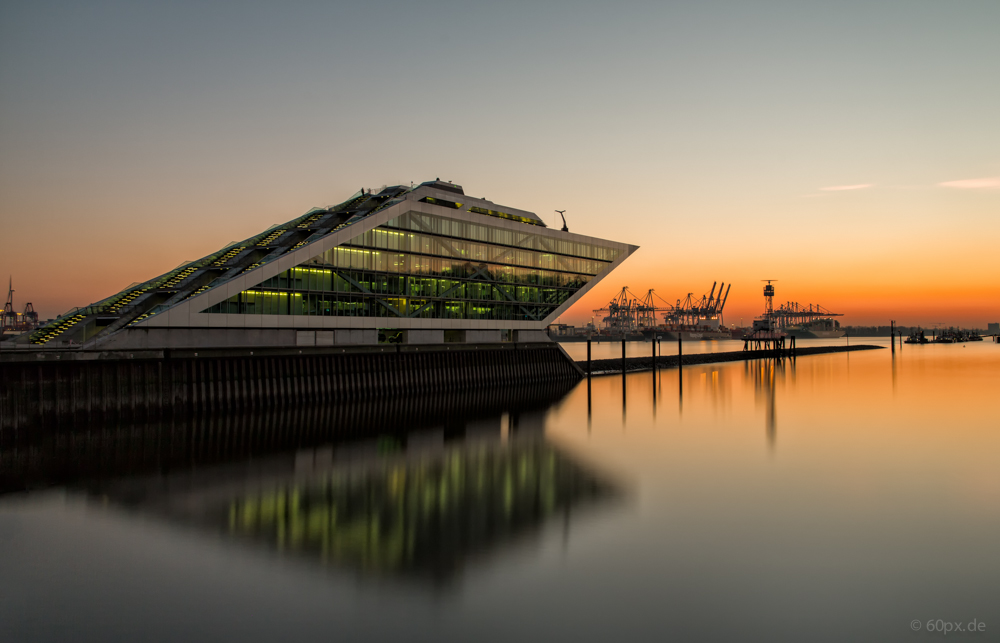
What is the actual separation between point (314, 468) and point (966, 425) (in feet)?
135

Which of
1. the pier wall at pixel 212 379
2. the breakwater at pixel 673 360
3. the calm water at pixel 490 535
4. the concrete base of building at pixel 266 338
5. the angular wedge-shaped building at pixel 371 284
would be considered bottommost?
the breakwater at pixel 673 360

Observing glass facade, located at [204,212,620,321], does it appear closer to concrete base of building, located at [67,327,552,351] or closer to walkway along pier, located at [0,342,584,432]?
concrete base of building, located at [67,327,552,351]

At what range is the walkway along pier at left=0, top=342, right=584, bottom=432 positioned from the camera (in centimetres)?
3112

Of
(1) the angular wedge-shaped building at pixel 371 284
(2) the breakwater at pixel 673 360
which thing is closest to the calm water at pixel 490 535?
(1) the angular wedge-shaped building at pixel 371 284

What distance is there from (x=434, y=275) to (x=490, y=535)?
3972 centimetres

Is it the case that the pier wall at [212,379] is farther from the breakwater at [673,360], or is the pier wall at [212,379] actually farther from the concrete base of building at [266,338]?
the breakwater at [673,360]

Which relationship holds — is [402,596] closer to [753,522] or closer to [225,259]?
[753,522]

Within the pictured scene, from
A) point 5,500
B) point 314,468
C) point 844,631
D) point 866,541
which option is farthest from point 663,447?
point 5,500

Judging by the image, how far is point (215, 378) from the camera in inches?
1519

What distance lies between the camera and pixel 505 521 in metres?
19.0

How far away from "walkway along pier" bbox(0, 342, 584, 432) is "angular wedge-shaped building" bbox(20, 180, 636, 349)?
2.79 metres

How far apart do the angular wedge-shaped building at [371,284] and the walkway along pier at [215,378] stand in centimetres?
279

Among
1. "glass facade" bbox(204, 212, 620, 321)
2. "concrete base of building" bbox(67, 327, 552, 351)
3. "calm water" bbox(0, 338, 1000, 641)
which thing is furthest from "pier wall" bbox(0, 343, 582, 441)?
"glass facade" bbox(204, 212, 620, 321)

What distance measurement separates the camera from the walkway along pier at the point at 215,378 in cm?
3112
